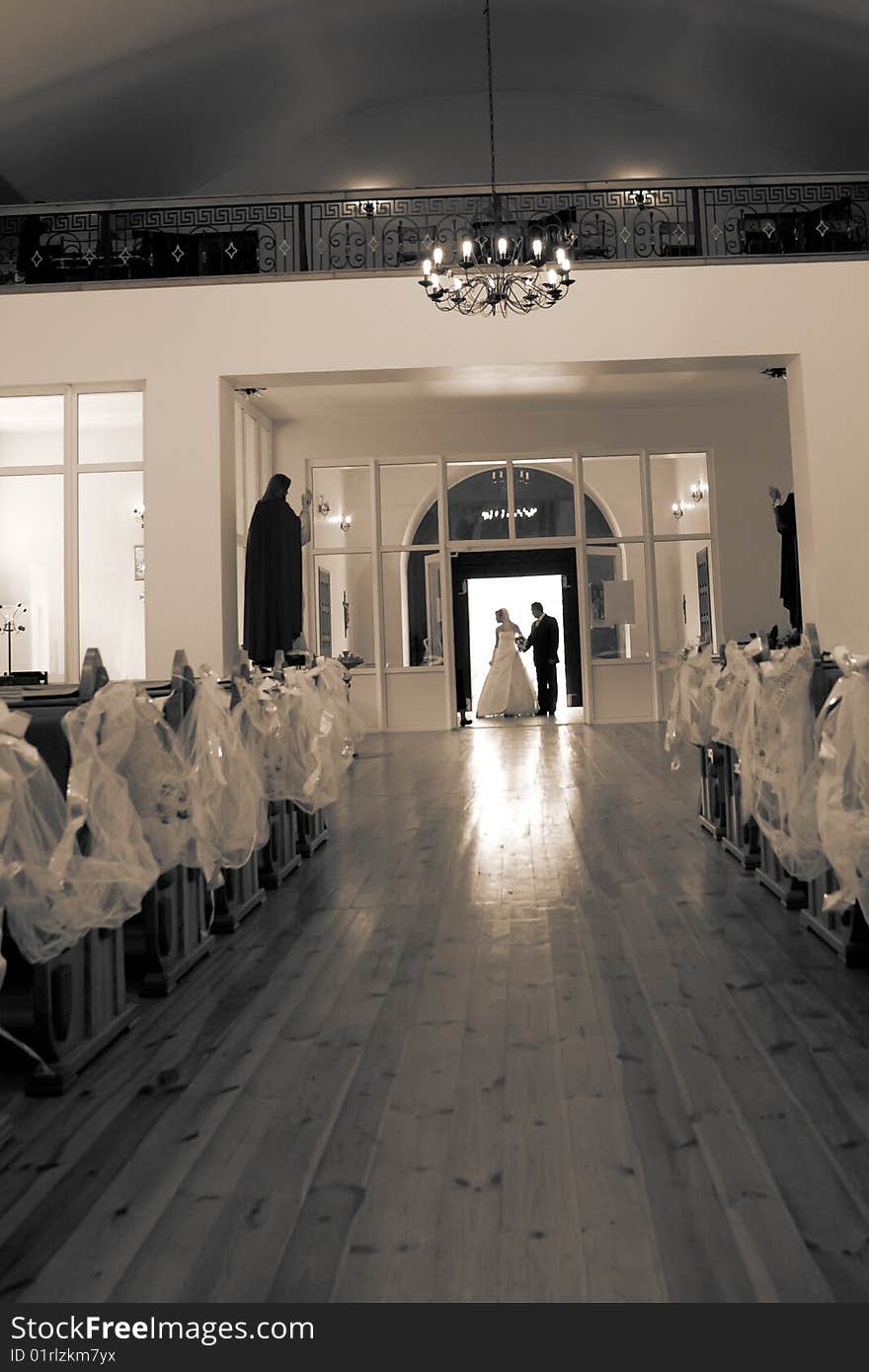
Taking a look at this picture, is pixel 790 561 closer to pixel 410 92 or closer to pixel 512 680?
pixel 512 680

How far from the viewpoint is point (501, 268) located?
25.1ft

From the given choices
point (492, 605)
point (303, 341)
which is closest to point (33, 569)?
point (303, 341)

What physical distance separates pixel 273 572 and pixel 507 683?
617 centimetres

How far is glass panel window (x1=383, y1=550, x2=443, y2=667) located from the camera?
11.7 metres

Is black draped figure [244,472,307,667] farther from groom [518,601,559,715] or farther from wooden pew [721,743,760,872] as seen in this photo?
groom [518,601,559,715]

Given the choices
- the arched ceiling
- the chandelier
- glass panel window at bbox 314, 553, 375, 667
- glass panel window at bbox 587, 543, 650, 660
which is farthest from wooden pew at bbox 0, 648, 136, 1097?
glass panel window at bbox 587, 543, 650, 660

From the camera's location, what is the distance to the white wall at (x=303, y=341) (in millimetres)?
8219

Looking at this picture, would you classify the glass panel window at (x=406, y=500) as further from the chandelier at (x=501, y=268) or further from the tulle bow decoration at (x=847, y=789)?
the tulle bow decoration at (x=847, y=789)

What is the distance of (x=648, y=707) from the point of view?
1159 cm

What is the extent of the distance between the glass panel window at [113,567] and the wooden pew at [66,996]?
6.02 meters

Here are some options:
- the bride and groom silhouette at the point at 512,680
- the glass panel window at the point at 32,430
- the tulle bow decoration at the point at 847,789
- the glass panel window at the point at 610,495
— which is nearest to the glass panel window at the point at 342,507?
the bride and groom silhouette at the point at 512,680
